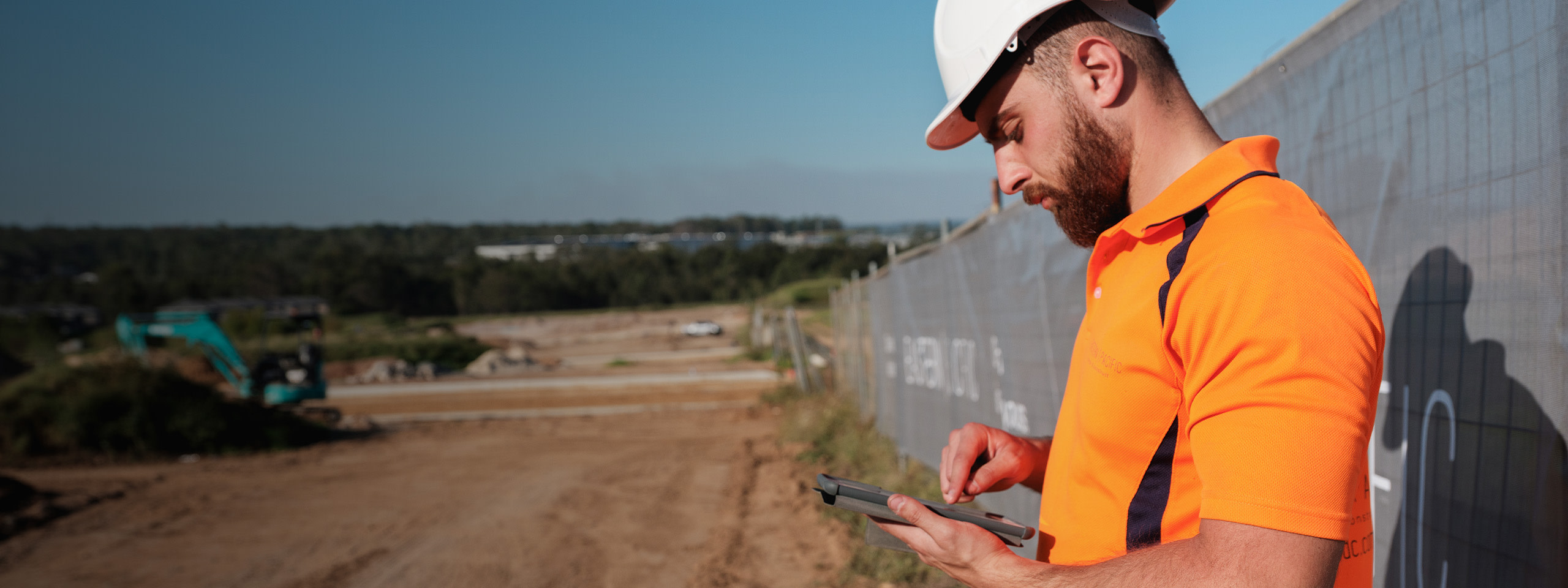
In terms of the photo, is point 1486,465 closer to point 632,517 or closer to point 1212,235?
point 1212,235

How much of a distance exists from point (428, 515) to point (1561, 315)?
9.36 meters

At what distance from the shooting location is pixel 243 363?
60.7 feet

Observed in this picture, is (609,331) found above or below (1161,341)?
below

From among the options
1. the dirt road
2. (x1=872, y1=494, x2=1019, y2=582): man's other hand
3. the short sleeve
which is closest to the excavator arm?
the dirt road

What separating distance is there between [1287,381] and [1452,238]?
105cm

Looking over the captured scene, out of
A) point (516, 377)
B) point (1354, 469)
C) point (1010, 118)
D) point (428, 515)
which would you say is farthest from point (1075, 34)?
point (516, 377)

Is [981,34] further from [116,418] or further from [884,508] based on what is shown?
[116,418]

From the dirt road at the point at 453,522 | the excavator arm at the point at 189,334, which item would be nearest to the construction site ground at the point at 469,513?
the dirt road at the point at 453,522

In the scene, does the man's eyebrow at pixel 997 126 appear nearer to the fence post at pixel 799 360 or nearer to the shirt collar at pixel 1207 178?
the shirt collar at pixel 1207 178

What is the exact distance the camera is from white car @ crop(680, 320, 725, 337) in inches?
2009

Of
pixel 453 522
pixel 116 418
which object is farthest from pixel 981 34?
pixel 116 418

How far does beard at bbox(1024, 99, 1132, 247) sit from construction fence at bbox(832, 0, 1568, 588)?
21.2 inches

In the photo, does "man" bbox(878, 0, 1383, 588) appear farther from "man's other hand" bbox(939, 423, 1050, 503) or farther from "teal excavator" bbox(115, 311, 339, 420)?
"teal excavator" bbox(115, 311, 339, 420)

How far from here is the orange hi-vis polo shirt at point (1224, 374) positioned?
0.93m
